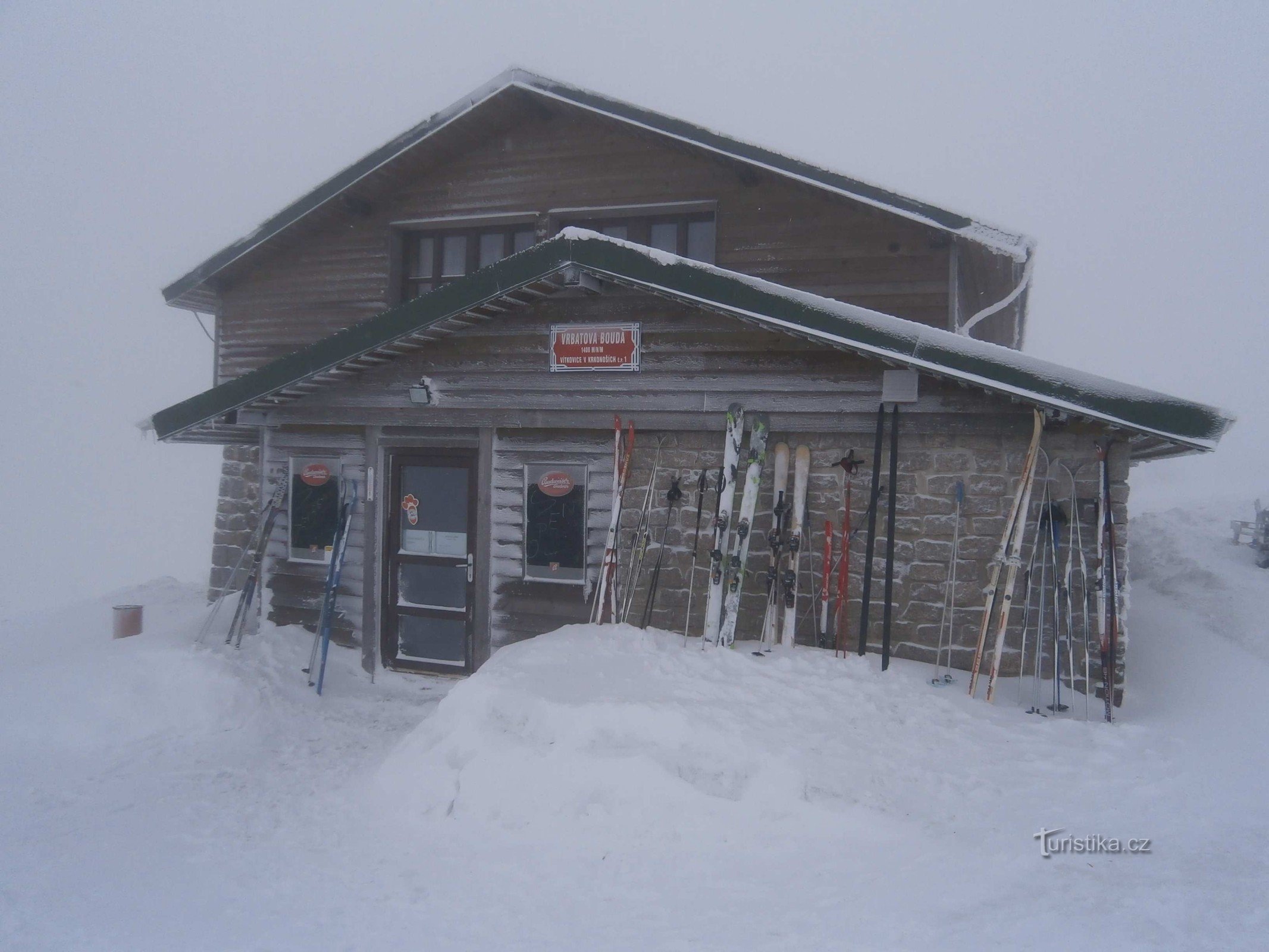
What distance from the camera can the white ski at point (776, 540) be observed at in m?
6.50

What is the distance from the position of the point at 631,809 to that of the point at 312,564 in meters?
5.58

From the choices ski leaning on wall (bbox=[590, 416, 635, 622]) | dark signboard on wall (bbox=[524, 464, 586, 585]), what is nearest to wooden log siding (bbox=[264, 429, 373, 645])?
dark signboard on wall (bbox=[524, 464, 586, 585])

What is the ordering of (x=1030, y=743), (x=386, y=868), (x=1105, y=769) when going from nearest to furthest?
(x=386, y=868), (x=1105, y=769), (x=1030, y=743)

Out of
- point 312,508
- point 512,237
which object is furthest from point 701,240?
point 312,508

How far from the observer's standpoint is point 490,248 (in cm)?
1001

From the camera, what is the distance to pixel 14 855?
4.31 m

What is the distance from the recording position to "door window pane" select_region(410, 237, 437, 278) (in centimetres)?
1025

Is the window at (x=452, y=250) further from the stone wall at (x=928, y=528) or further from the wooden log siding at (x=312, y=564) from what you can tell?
the stone wall at (x=928, y=528)

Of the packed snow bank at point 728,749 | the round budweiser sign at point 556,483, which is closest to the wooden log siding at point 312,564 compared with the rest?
the round budweiser sign at point 556,483

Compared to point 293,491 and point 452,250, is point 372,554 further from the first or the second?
point 452,250

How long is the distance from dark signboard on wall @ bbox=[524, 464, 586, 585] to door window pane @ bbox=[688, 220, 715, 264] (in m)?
3.11

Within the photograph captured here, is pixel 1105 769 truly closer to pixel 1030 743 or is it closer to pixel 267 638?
pixel 1030 743

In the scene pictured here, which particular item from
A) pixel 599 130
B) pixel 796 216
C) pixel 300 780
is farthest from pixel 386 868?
pixel 599 130

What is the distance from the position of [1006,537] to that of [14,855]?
6488 mm
